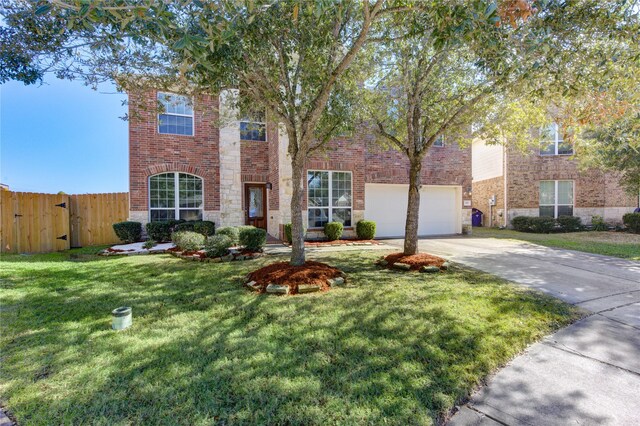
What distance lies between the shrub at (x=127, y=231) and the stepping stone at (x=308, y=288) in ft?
25.5

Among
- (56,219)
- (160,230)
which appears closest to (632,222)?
(160,230)

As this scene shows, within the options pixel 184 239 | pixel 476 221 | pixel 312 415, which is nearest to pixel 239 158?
pixel 184 239

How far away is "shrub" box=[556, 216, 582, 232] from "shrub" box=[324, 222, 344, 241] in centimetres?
1220

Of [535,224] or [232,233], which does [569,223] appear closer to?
[535,224]

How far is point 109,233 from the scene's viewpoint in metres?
10.8

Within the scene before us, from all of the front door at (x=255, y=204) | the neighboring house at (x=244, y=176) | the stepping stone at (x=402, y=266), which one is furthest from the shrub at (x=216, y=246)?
the front door at (x=255, y=204)

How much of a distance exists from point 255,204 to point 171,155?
11.8 ft

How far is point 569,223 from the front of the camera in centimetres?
1531

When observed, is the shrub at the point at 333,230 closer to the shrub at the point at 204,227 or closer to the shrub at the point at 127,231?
the shrub at the point at 204,227

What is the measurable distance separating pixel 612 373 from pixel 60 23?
25.4 ft

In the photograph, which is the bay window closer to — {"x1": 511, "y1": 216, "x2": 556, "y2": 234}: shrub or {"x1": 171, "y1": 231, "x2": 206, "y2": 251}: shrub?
{"x1": 511, "y1": 216, "x2": 556, "y2": 234}: shrub

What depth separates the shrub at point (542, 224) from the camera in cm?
1512

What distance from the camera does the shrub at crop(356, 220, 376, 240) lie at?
11.7 meters

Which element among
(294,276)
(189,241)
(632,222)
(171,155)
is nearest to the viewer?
(294,276)
